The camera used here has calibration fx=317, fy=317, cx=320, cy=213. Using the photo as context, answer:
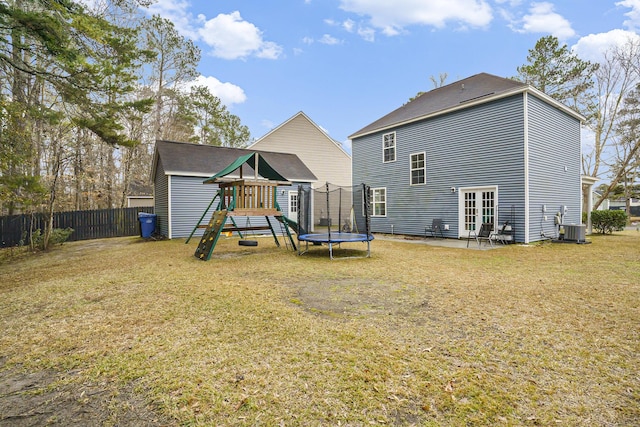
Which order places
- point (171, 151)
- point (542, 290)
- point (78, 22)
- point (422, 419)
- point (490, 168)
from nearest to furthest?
point (422, 419)
point (542, 290)
point (78, 22)
point (490, 168)
point (171, 151)

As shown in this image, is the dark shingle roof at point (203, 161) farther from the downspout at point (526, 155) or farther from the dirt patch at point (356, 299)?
the dirt patch at point (356, 299)

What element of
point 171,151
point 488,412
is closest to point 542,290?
point 488,412

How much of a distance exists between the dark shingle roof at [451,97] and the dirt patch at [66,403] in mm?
12624

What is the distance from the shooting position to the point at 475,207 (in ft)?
39.6

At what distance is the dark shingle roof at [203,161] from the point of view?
13.6 m

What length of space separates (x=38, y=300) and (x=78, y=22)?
5142 mm

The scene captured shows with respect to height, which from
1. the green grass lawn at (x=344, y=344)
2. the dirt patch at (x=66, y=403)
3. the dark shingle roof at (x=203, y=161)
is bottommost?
the dirt patch at (x=66, y=403)

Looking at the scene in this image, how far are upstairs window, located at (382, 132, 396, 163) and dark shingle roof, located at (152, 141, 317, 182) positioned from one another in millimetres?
3936

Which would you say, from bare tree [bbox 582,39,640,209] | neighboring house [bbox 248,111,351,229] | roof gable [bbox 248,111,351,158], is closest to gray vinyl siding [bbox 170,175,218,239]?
roof gable [bbox 248,111,351,158]

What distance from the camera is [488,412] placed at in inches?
78.9

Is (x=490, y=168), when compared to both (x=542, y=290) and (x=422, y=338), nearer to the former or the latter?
(x=542, y=290)

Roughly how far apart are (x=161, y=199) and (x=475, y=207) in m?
13.4

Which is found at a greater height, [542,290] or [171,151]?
[171,151]

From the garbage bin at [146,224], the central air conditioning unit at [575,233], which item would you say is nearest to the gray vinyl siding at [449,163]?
the central air conditioning unit at [575,233]
